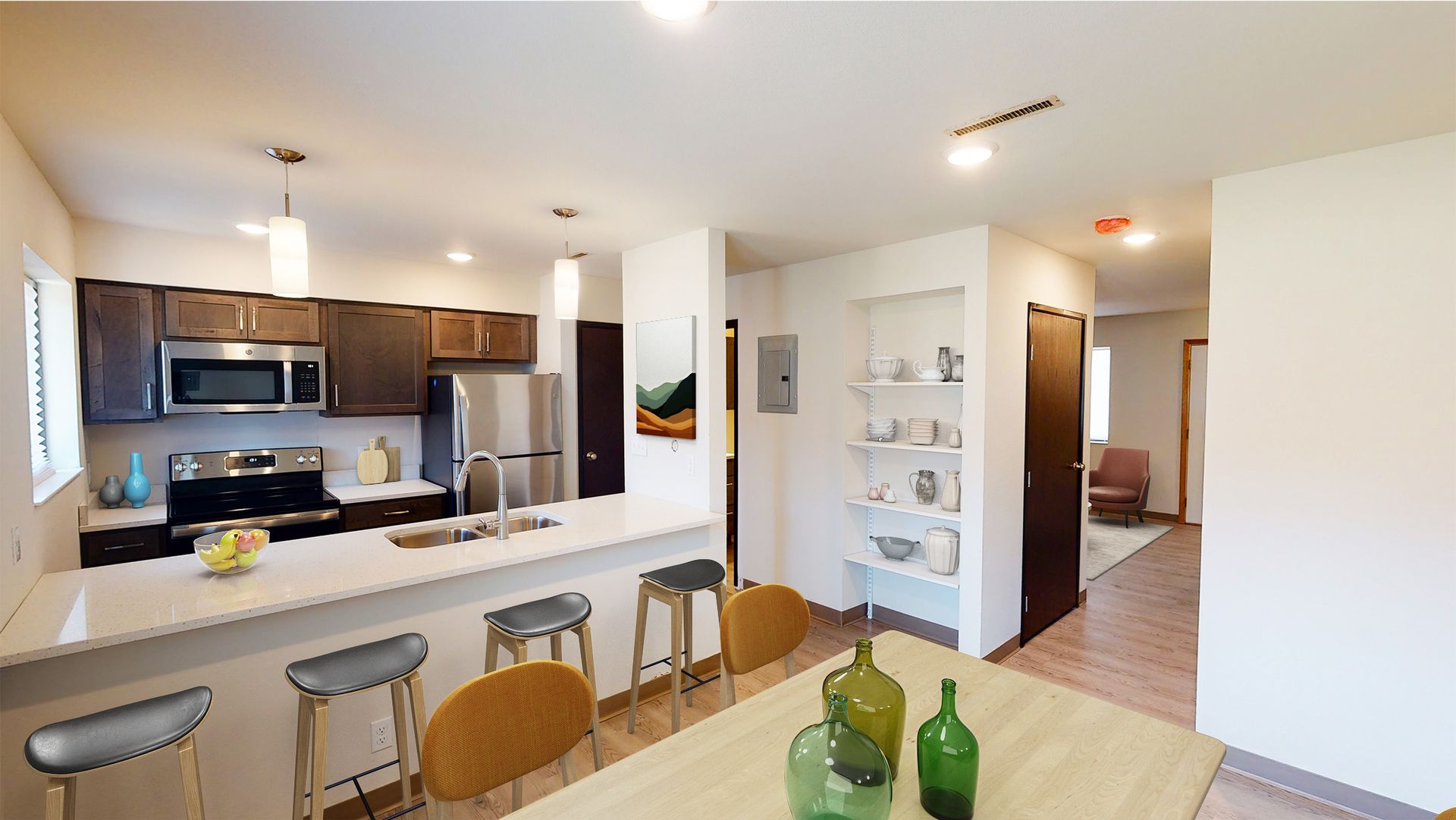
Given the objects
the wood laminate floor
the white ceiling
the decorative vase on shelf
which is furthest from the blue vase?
the wood laminate floor

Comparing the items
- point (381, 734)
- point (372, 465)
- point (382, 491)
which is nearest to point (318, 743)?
point (381, 734)

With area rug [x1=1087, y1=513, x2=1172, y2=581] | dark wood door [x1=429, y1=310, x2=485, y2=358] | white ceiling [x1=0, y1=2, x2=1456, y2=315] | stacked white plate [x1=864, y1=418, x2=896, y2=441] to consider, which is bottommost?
area rug [x1=1087, y1=513, x2=1172, y2=581]

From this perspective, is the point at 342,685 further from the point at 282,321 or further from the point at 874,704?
the point at 282,321

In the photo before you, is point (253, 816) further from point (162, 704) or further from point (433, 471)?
point (433, 471)

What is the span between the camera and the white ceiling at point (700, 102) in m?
1.46

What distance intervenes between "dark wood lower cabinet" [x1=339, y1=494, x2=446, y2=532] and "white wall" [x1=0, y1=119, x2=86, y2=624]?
52.3 inches

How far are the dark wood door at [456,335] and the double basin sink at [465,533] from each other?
1.85 meters

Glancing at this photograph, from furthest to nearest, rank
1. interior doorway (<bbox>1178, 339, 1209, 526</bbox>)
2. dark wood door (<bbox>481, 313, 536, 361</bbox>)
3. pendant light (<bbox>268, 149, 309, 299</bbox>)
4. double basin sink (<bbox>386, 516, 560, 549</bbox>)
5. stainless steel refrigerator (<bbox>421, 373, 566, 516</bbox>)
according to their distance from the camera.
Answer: interior doorway (<bbox>1178, 339, 1209, 526</bbox>), dark wood door (<bbox>481, 313, 536, 361</bbox>), stainless steel refrigerator (<bbox>421, 373, 566, 516</bbox>), double basin sink (<bbox>386, 516, 560, 549</bbox>), pendant light (<bbox>268, 149, 309, 299</bbox>)

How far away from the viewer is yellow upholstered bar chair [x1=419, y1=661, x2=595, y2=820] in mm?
1288

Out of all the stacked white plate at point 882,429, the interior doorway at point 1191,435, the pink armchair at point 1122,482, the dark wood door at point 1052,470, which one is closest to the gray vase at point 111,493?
the stacked white plate at point 882,429

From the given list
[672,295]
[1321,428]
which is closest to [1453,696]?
[1321,428]

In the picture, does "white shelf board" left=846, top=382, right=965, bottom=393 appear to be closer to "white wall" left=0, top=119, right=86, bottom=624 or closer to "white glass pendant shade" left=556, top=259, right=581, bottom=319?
"white glass pendant shade" left=556, top=259, right=581, bottom=319

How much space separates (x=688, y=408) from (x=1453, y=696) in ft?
10.3

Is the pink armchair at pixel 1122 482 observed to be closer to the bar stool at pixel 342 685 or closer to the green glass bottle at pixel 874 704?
the green glass bottle at pixel 874 704
